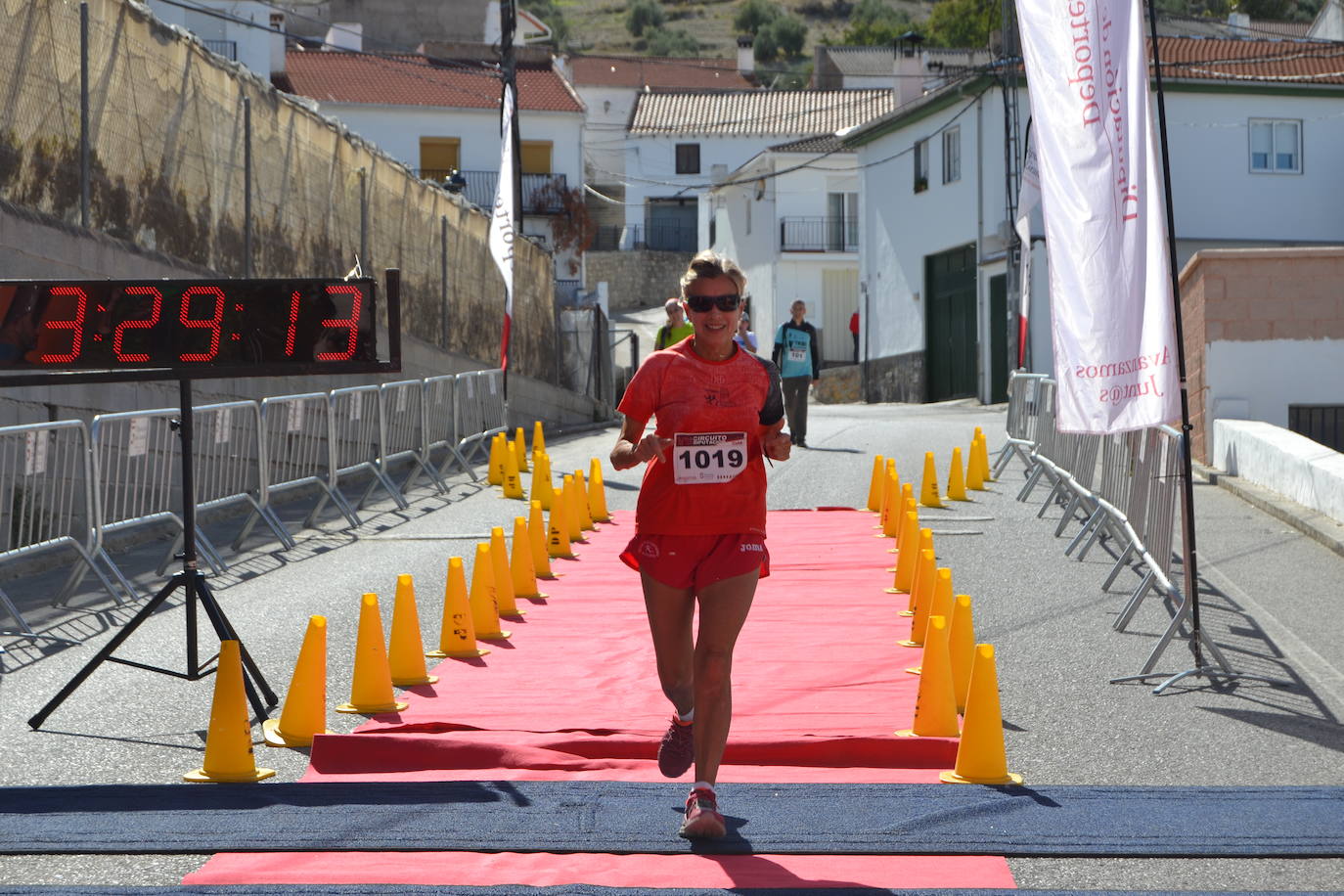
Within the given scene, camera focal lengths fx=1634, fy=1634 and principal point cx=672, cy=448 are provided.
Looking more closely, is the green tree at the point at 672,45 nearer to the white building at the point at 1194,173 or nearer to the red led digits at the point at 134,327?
the white building at the point at 1194,173

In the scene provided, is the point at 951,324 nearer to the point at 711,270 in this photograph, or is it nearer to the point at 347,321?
the point at 347,321

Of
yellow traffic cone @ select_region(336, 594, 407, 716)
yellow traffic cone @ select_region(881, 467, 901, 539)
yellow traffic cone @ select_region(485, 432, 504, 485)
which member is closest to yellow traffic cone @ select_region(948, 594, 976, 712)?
yellow traffic cone @ select_region(336, 594, 407, 716)

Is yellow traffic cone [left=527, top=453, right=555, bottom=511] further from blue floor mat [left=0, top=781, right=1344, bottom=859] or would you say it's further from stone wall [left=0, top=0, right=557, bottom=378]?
blue floor mat [left=0, top=781, right=1344, bottom=859]

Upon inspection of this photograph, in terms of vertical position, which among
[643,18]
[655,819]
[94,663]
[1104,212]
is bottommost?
[655,819]

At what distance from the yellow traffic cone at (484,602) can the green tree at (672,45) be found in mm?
116621

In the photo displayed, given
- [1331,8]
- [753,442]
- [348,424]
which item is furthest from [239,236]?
[1331,8]

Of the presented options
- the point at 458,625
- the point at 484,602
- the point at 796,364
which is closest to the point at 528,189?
the point at 796,364

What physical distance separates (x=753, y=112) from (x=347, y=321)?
65.8 meters

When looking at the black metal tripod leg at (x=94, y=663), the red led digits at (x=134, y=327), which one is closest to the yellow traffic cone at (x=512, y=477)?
the black metal tripod leg at (x=94, y=663)

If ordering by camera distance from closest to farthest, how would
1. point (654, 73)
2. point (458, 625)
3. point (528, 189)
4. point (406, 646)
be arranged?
point (406, 646) < point (458, 625) < point (528, 189) < point (654, 73)

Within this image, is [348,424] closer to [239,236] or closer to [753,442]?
[239,236]

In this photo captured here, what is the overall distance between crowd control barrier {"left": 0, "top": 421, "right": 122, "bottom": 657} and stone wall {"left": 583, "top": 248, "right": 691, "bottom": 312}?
58.2m

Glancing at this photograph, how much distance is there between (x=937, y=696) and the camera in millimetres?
6812

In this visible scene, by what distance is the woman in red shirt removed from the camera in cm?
557
